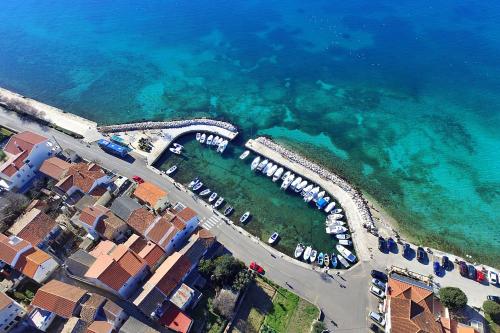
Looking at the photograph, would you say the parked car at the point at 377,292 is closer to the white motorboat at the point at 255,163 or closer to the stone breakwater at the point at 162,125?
the white motorboat at the point at 255,163

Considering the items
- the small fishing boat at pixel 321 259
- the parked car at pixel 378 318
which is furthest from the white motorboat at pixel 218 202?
the parked car at pixel 378 318

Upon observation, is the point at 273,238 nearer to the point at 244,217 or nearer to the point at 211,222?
the point at 244,217

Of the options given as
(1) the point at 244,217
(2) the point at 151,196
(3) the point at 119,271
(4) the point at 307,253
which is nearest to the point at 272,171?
(1) the point at 244,217

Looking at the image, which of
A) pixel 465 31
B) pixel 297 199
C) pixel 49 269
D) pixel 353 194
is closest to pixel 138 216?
pixel 49 269

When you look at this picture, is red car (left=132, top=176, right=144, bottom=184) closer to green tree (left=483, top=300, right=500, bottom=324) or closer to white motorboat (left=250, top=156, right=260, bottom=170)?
white motorboat (left=250, top=156, right=260, bottom=170)

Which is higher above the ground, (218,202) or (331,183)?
(331,183)

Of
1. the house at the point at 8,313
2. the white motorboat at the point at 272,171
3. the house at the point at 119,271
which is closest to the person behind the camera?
the house at the point at 8,313

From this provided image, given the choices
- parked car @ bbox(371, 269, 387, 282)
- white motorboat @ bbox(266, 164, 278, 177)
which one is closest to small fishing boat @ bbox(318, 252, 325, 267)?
parked car @ bbox(371, 269, 387, 282)
